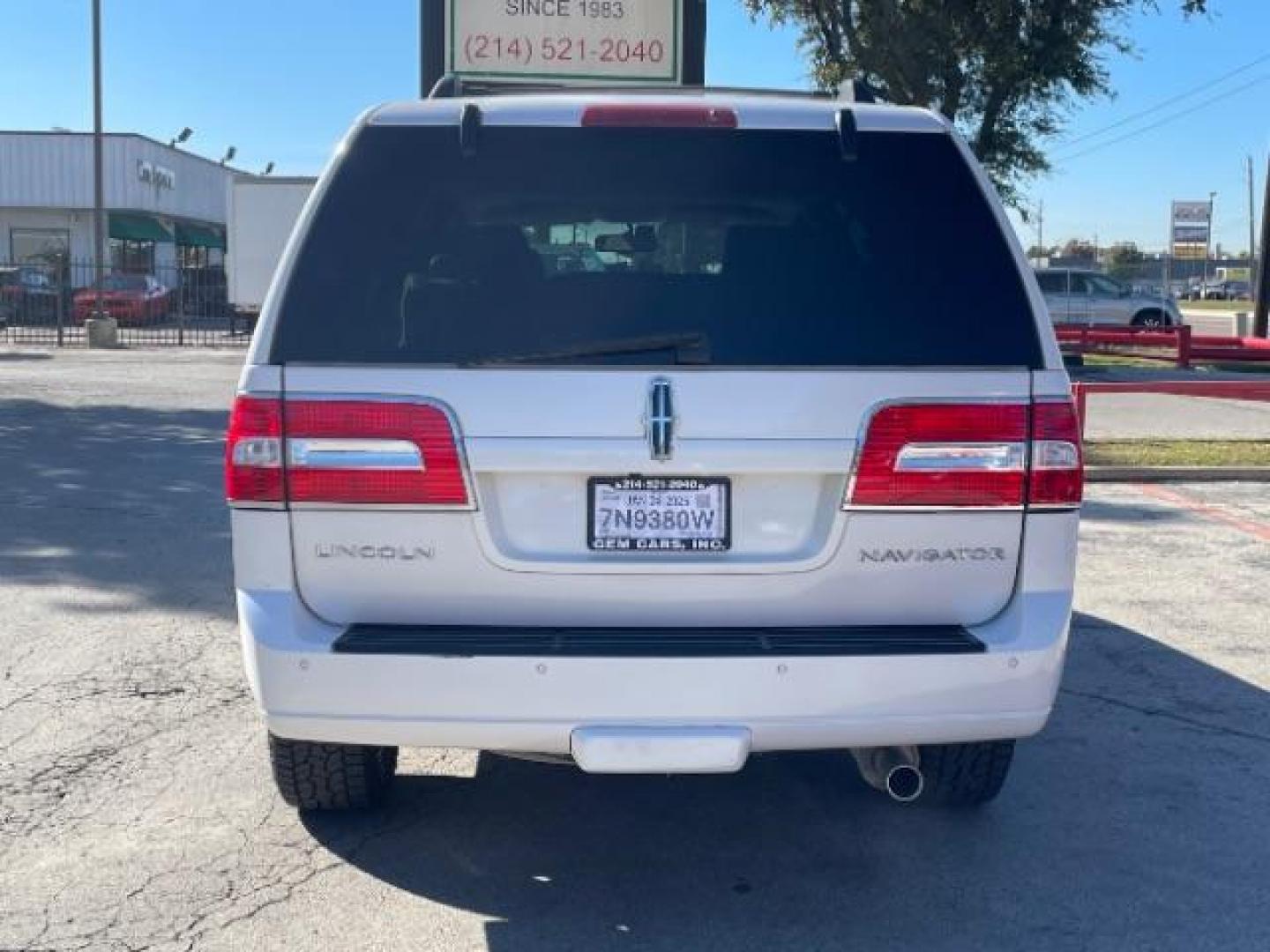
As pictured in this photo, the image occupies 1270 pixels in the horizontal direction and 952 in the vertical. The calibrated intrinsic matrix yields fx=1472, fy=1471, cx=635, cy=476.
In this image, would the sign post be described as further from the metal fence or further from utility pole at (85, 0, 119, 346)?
the metal fence

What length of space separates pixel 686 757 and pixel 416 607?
0.76m

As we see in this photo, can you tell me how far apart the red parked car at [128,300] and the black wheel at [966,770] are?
33452 mm

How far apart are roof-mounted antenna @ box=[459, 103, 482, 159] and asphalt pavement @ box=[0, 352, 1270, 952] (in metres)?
2.02

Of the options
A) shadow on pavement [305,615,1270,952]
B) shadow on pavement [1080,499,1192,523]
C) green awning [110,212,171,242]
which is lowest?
shadow on pavement [305,615,1270,952]

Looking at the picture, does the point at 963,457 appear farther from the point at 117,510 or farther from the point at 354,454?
the point at 117,510

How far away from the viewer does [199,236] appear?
5366 centimetres

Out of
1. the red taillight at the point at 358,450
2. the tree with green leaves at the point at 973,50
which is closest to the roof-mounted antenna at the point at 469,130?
the red taillight at the point at 358,450

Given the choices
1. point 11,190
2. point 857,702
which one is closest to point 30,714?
point 857,702

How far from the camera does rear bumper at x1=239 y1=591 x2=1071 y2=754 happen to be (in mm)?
3514

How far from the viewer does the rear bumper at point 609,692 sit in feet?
11.5

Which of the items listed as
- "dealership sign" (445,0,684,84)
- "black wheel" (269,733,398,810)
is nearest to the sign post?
"dealership sign" (445,0,684,84)

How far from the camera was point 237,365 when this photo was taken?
86.7ft

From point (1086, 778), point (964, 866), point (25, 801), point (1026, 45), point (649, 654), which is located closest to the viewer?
point (649, 654)

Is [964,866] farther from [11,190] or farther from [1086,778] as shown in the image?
[11,190]
